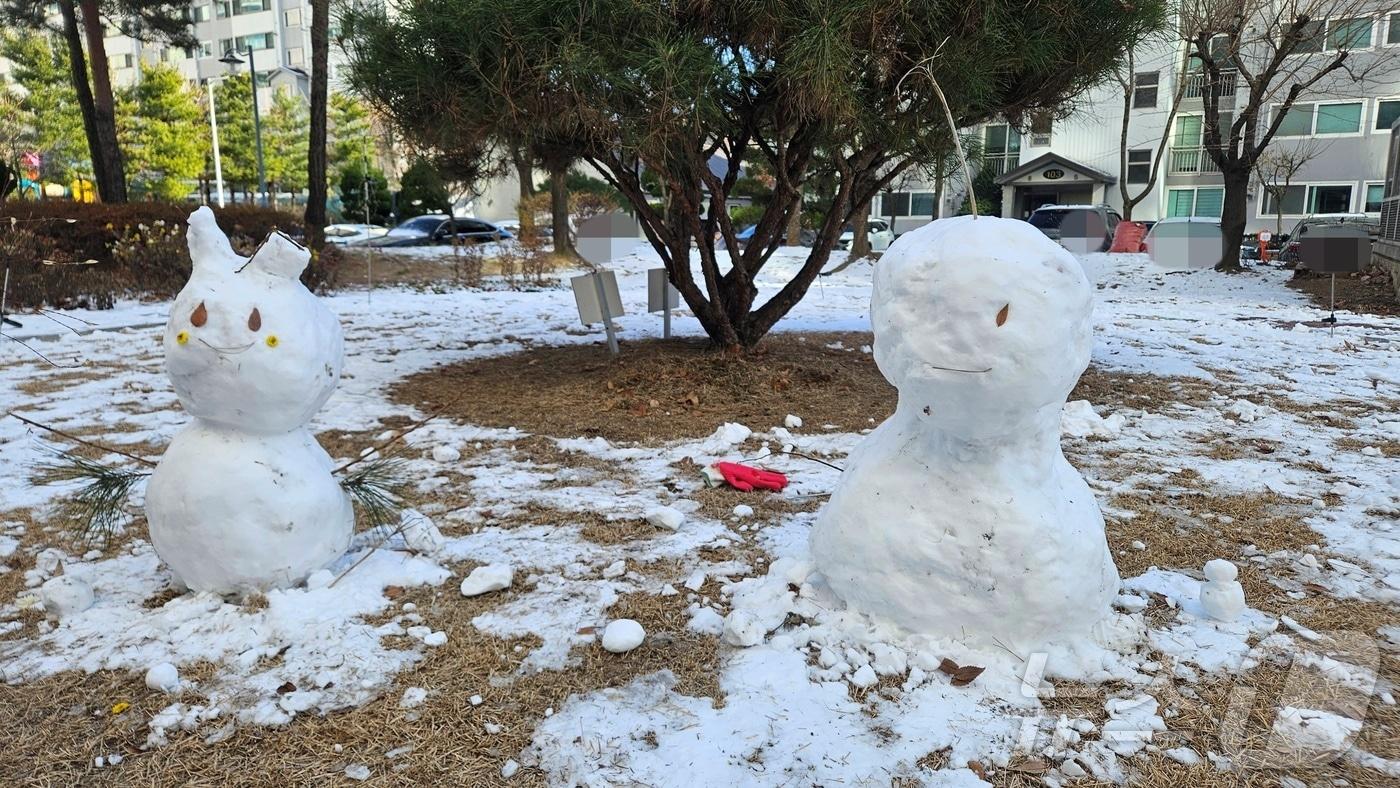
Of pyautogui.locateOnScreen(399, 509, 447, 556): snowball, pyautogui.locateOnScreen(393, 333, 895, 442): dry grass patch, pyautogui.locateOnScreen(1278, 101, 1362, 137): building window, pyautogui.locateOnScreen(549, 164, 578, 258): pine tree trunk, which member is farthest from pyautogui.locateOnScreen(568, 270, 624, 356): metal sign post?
pyautogui.locateOnScreen(1278, 101, 1362, 137): building window

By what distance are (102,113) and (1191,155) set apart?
110ft

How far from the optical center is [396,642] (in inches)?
110

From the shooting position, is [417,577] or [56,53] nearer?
[417,577]

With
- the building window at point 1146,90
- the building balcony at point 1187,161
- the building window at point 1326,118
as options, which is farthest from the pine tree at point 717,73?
the building balcony at point 1187,161

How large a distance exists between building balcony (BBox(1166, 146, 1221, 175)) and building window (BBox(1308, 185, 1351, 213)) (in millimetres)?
3298

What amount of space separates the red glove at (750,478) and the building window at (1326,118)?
32.1 m

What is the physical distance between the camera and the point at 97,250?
483 inches

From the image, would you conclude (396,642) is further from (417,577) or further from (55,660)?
(55,660)

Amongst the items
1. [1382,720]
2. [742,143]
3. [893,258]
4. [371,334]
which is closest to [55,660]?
[893,258]

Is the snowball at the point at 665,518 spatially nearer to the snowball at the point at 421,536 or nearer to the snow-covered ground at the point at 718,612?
the snow-covered ground at the point at 718,612

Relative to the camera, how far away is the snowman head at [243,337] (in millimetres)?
2750

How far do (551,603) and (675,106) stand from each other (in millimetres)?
3311

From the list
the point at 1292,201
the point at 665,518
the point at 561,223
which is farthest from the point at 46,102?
the point at 1292,201

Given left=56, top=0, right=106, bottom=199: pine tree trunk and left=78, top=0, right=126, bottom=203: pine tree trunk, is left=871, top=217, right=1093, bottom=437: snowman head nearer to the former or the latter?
left=78, top=0, right=126, bottom=203: pine tree trunk
